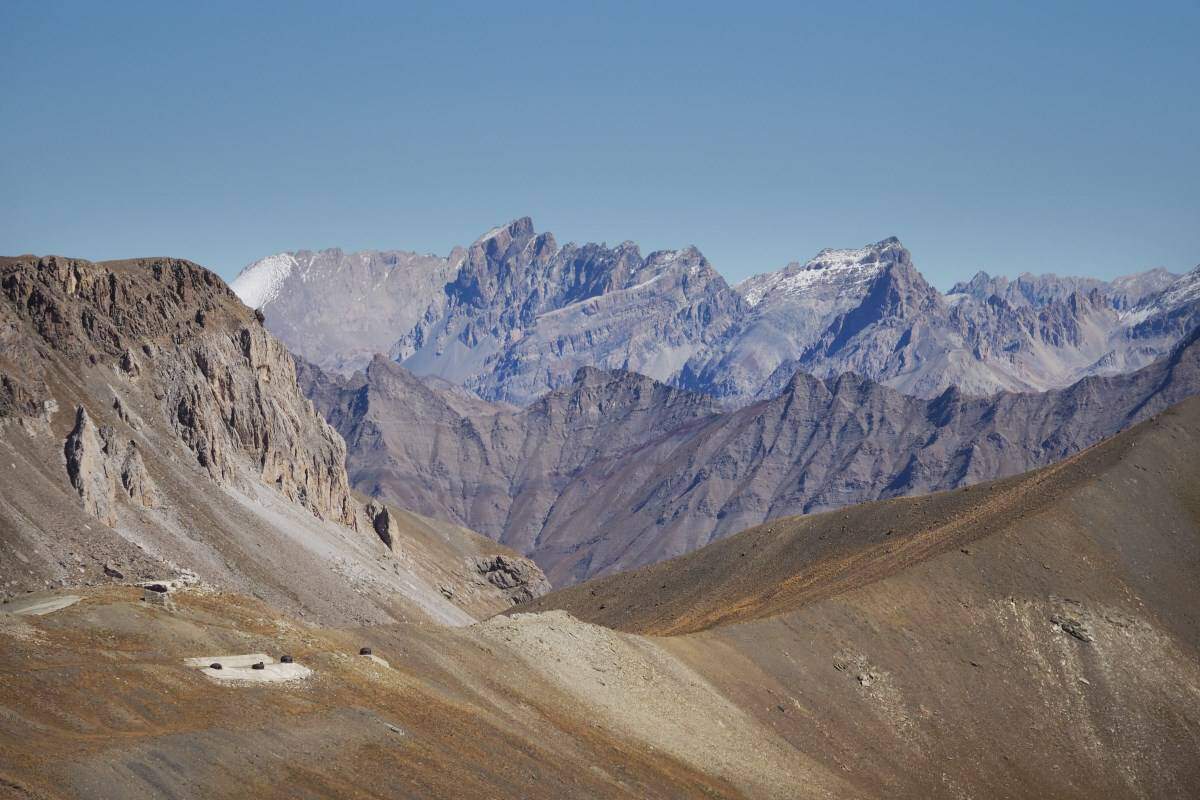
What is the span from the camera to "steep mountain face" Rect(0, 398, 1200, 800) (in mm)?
51031

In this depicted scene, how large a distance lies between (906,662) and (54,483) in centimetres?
7922

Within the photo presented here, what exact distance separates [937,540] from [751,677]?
32779mm

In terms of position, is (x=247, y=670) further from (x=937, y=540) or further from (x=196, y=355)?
(x=196, y=355)

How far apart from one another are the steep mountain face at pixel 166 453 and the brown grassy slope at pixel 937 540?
3620cm

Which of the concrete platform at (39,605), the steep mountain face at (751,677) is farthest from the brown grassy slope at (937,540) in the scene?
the concrete platform at (39,605)

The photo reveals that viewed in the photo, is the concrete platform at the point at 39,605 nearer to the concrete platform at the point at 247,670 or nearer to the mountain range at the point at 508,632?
the mountain range at the point at 508,632

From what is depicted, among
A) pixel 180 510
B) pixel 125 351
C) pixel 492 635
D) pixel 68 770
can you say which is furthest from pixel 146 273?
pixel 68 770

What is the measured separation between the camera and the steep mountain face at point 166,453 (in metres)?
120

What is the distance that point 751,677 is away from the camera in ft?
280

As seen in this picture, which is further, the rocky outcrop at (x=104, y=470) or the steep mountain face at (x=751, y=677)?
the rocky outcrop at (x=104, y=470)

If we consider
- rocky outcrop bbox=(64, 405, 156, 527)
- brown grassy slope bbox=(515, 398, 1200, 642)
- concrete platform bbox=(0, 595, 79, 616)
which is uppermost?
brown grassy slope bbox=(515, 398, 1200, 642)

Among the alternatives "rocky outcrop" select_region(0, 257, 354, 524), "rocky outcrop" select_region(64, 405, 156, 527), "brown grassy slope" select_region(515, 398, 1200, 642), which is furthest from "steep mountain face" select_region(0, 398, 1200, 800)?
"rocky outcrop" select_region(0, 257, 354, 524)

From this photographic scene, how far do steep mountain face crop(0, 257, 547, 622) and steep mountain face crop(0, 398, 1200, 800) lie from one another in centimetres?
3338

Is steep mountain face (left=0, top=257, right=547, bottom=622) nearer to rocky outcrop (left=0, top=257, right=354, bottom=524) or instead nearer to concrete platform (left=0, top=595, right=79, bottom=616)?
rocky outcrop (left=0, top=257, right=354, bottom=524)
